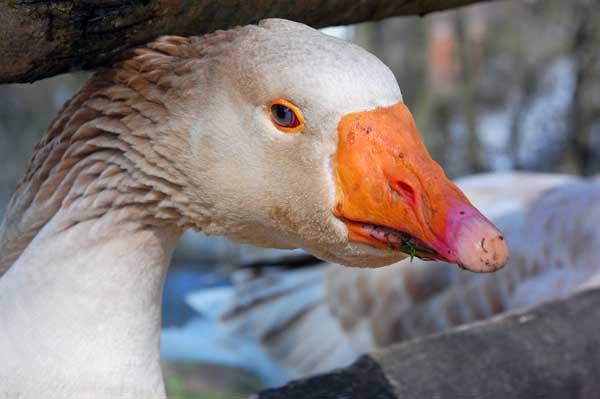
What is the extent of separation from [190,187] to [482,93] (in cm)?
647

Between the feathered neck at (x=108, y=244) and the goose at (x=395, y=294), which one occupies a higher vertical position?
the feathered neck at (x=108, y=244)

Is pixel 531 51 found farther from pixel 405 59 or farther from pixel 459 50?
pixel 405 59

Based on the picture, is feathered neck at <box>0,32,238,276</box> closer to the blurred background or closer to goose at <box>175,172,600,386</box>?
goose at <box>175,172,600,386</box>

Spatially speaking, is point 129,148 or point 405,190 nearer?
point 405,190

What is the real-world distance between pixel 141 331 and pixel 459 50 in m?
6.09

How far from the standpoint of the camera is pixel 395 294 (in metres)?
3.45

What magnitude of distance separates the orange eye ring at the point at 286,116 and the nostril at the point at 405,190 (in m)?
0.17

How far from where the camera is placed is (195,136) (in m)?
1.27

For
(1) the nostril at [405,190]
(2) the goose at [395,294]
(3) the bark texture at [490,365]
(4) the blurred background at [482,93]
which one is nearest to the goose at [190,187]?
(1) the nostril at [405,190]

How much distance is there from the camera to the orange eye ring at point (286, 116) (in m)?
1.20

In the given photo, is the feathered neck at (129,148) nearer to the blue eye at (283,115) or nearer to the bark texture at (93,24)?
the bark texture at (93,24)

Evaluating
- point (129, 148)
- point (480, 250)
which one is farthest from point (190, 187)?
point (480, 250)

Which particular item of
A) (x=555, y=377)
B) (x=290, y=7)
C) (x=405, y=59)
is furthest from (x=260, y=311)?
(x=405, y=59)

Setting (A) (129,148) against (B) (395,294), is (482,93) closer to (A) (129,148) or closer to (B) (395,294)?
(B) (395,294)
